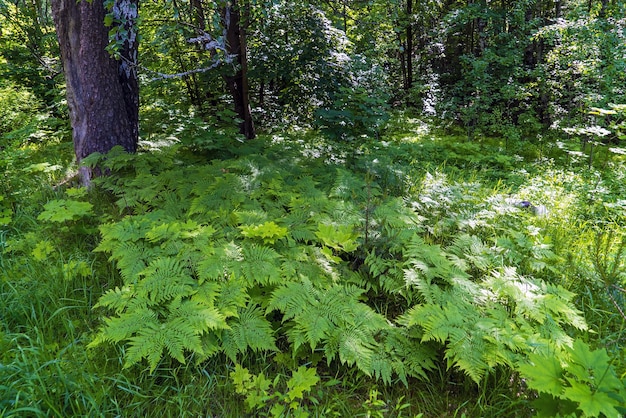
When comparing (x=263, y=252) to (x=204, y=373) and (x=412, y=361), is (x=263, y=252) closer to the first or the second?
(x=204, y=373)

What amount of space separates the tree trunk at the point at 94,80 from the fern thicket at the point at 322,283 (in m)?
1.07

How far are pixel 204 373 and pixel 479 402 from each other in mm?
1585

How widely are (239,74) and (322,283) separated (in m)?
4.39

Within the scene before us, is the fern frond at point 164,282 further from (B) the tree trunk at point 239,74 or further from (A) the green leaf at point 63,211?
(B) the tree trunk at point 239,74

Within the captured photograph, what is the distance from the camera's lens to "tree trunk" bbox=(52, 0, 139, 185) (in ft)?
12.6


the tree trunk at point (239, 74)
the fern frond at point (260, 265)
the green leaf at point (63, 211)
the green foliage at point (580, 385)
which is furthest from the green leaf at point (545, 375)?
the tree trunk at point (239, 74)

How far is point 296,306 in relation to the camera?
2.12 metres

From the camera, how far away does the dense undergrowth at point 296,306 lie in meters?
1.89

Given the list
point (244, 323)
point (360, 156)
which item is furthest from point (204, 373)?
point (360, 156)

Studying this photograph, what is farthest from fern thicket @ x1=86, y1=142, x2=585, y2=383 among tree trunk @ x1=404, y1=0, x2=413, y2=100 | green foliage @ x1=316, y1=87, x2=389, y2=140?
tree trunk @ x1=404, y1=0, x2=413, y2=100

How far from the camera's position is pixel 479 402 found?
1.93 metres

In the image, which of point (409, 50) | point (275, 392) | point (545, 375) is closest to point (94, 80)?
point (275, 392)

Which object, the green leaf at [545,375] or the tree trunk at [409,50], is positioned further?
the tree trunk at [409,50]

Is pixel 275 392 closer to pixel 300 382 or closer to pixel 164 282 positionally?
pixel 300 382
